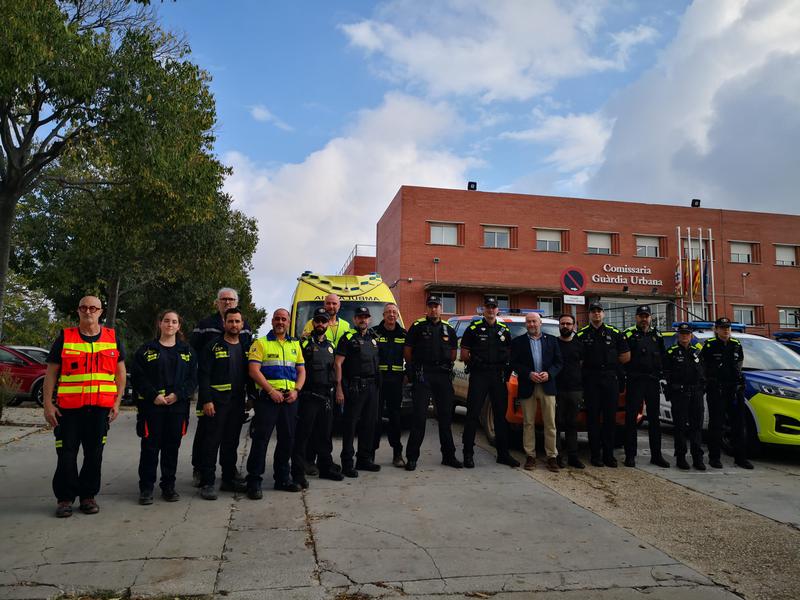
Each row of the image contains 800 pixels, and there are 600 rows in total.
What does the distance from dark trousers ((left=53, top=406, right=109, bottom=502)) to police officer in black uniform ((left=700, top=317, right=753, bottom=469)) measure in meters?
7.25

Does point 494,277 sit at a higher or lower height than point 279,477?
higher

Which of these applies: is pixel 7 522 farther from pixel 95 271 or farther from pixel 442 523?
pixel 95 271

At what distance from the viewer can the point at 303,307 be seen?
10.5 m

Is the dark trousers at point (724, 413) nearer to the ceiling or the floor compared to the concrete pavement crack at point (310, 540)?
nearer to the ceiling

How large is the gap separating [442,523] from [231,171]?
66.9 feet

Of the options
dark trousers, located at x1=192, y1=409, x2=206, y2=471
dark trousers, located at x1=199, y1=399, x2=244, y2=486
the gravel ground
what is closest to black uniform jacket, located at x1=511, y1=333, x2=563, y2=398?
the gravel ground

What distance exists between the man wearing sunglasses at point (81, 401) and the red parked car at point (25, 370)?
1130 cm

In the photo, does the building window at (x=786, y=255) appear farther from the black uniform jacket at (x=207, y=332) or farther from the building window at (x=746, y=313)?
the black uniform jacket at (x=207, y=332)

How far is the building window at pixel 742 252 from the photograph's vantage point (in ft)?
115

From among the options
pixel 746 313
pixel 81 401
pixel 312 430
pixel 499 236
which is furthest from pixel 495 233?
pixel 81 401

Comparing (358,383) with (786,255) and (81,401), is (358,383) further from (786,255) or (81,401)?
(786,255)

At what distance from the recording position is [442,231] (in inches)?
1236

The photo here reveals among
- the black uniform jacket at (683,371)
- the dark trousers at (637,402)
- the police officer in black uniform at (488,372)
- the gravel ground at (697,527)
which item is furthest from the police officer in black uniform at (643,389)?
the police officer in black uniform at (488,372)

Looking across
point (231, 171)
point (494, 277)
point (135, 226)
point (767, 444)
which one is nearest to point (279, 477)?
point (767, 444)
